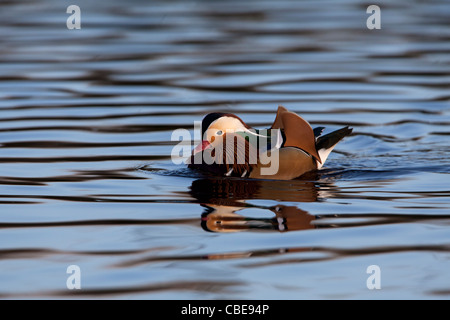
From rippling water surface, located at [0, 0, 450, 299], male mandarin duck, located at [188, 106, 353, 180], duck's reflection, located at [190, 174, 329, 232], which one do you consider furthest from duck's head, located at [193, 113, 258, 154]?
duck's reflection, located at [190, 174, 329, 232]

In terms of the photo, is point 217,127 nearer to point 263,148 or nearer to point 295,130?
point 263,148

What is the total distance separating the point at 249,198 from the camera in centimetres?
749

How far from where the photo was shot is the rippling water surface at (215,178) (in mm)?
5590

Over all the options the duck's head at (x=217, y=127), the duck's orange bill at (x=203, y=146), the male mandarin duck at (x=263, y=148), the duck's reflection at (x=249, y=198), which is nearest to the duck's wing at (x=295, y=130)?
the male mandarin duck at (x=263, y=148)

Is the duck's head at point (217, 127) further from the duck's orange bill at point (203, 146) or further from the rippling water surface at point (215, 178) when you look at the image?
the rippling water surface at point (215, 178)

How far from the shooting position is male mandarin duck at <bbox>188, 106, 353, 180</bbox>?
26.9 feet

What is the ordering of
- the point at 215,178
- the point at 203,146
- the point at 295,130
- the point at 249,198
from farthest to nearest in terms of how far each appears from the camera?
1. the point at 203,146
2. the point at 215,178
3. the point at 295,130
4. the point at 249,198

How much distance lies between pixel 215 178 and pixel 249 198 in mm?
940

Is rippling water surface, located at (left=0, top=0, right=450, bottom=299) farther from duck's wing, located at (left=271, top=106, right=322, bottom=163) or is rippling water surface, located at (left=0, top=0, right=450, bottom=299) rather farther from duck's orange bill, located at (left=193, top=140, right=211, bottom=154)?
duck's wing, located at (left=271, top=106, right=322, bottom=163)

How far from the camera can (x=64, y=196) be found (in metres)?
7.67

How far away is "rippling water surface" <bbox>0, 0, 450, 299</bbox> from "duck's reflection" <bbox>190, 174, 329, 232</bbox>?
0.9 inches

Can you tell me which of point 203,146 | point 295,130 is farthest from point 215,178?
point 295,130

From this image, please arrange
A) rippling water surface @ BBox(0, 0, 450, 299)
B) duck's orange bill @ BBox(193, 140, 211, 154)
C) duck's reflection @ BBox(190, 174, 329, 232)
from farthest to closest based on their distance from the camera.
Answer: duck's orange bill @ BBox(193, 140, 211, 154) → duck's reflection @ BBox(190, 174, 329, 232) → rippling water surface @ BBox(0, 0, 450, 299)

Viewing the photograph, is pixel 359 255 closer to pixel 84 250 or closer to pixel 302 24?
pixel 84 250
